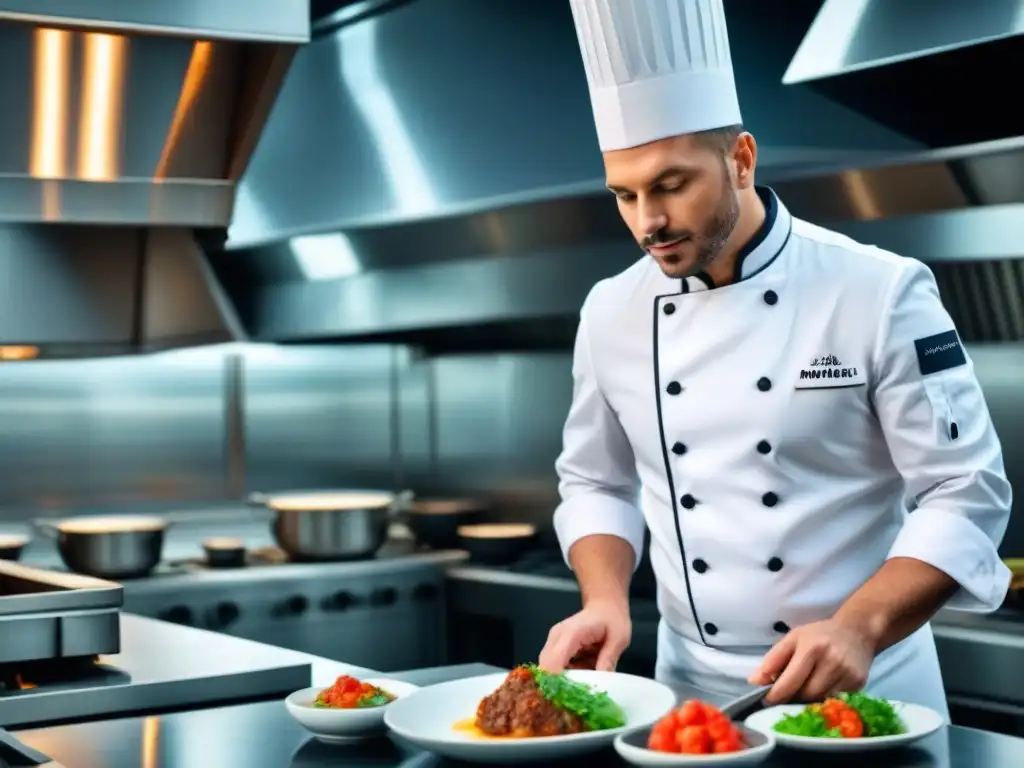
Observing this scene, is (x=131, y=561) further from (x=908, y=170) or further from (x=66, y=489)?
(x=908, y=170)

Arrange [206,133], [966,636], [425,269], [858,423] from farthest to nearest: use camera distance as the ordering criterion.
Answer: [425,269] < [206,133] < [966,636] < [858,423]

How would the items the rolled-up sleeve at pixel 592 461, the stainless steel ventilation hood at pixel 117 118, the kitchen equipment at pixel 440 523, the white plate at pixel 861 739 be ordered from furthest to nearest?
the kitchen equipment at pixel 440 523, the stainless steel ventilation hood at pixel 117 118, the rolled-up sleeve at pixel 592 461, the white plate at pixel 861 739

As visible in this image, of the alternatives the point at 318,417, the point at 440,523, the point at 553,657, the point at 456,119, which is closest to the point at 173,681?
the point at 553,657

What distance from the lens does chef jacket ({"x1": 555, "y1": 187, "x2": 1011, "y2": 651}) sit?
2.00 metres

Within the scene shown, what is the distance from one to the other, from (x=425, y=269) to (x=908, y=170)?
161cm

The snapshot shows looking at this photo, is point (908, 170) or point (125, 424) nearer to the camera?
point (908, 170)

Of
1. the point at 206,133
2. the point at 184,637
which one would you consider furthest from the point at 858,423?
the point at 206,133

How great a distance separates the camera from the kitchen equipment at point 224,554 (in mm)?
4324

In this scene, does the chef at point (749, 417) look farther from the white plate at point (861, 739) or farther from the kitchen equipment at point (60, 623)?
the kitchen equipment at point (60, 623)

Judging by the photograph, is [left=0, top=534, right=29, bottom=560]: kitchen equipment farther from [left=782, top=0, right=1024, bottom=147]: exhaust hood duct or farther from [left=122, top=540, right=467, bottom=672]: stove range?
[left=782, top=0, right=1024, bottom=147]: exhaust hood duct

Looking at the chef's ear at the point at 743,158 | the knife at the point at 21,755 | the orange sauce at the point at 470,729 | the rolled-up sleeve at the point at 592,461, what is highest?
the chef's ear at the point at 743,158

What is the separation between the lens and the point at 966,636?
2928 millimetres

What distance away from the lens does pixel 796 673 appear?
1669mm

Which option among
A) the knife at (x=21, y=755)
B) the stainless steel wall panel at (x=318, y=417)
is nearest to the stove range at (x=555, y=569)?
the stainless steel wall panel at (x=318, y=417)
